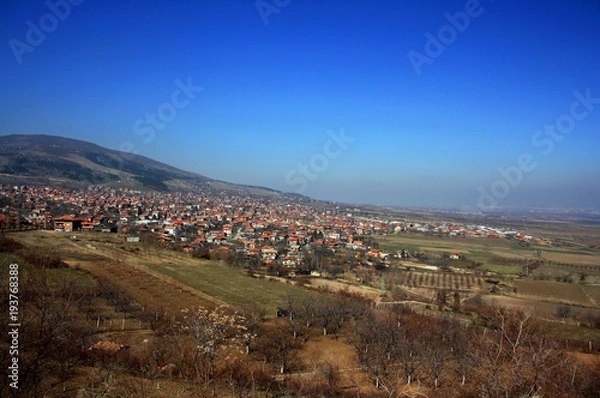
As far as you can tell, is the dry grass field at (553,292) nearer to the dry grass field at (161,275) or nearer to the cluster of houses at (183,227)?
the cluster of houses at (183,227)

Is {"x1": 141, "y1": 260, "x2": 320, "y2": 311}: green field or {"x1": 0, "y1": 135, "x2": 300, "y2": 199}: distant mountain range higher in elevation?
{"x1": 0, "y1": 135, "x2": 300, "y2": 199}: distant mountain range

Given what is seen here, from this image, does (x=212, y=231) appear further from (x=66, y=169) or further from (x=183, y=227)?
(x=66, y=169)

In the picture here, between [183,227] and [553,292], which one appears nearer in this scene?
[553,292]

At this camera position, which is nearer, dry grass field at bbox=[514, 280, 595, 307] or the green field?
the green field

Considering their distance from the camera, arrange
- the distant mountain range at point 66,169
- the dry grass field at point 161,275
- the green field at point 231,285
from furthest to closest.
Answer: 1. the distant mountain range at point 66,169
2. the green field at point 231,285
3. the dry grass field at point 161,275

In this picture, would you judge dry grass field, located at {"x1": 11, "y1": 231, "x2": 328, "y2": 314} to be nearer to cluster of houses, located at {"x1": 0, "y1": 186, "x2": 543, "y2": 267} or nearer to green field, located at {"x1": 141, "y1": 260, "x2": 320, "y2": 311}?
green field, located at {"x1": 141, "y1": 260, "x2": 320, "y2": 311}

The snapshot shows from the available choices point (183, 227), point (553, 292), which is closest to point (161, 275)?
point (183, 227)

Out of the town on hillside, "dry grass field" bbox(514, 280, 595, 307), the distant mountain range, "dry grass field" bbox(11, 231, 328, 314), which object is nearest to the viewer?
"dry grass field" bbox(11, 231, 328, 314)

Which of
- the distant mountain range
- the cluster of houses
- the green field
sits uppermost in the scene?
the distant mountain range

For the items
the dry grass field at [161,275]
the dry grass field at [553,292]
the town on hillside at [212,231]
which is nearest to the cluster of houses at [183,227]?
the town on hillside at [212,231]

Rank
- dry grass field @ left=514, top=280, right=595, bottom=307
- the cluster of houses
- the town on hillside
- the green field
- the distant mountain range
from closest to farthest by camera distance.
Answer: the green field < dry grass field @ left=514, top=280, right=595, bottom=307 < the town on hillside < the cluster of houses < the distant mountain range

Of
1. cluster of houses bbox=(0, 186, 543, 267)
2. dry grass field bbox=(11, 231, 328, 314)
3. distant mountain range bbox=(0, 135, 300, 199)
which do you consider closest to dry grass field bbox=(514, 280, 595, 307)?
cluster of houses bbox=(0, 186, 543, 267)

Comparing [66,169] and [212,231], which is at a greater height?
[66,169]
